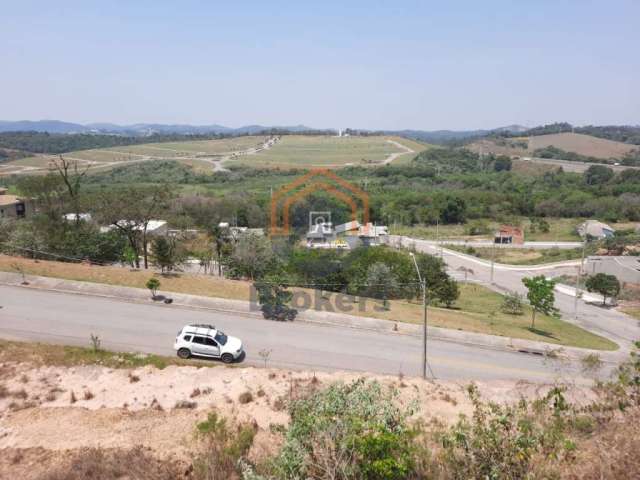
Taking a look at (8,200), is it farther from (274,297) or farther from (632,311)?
(632,311)

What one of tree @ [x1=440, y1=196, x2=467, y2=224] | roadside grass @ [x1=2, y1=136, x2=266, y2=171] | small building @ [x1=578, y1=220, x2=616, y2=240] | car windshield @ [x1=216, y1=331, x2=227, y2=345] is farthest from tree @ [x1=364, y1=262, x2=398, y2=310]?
roadside grass @ [x1=2, y1=136, x2=266, y2=171]

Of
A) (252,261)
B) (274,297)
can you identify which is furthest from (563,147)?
(274,297)

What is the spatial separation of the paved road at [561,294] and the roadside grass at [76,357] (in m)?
23.1

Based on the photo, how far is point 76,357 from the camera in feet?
47.3

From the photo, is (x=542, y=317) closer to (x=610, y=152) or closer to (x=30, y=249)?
(x=30, y=249)

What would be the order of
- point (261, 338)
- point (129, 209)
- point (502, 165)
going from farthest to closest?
1. point (502, 165)
2. point (129, 209)
3. point (261, 338)

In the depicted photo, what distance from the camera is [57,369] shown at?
1377 cm

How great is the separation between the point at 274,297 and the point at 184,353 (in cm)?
520

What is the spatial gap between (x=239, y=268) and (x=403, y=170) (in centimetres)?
8750

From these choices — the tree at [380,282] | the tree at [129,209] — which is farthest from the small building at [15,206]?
the tree at [380,282]

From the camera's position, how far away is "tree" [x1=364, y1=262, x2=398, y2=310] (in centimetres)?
2553

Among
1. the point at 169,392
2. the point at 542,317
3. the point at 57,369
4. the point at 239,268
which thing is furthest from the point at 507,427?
the point at 542,317

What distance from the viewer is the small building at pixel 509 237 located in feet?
188

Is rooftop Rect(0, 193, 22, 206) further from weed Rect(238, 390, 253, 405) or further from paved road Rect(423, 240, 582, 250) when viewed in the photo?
paved road Rect(423, 240, 582, 250)
